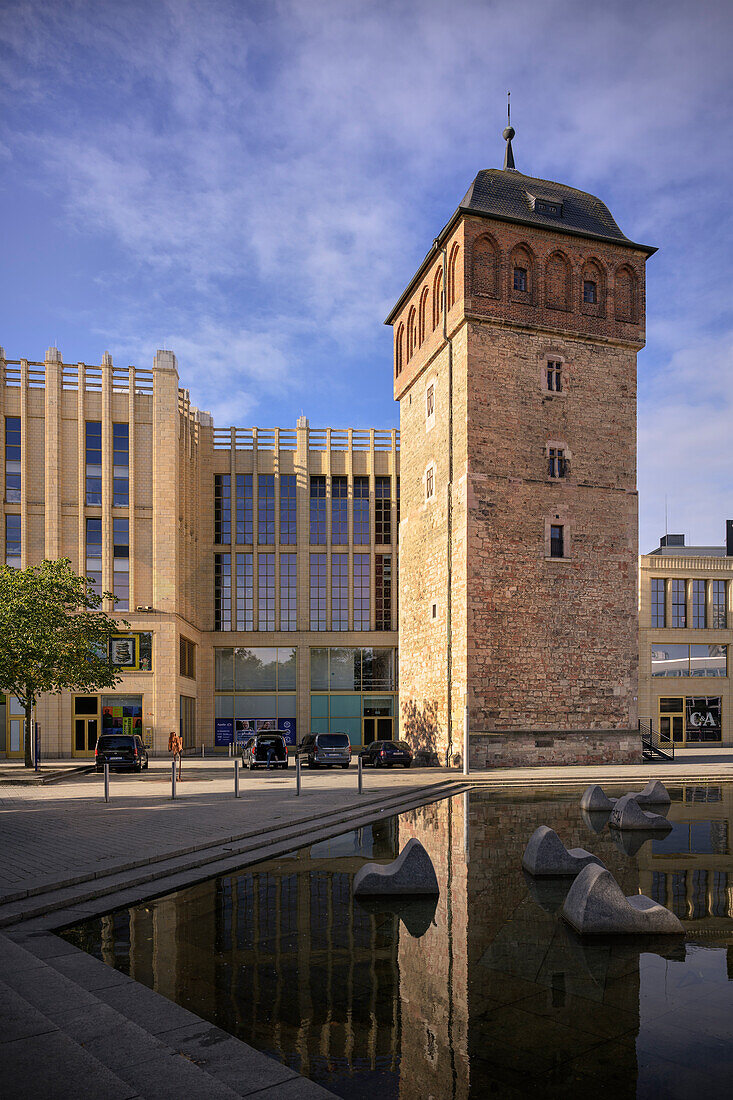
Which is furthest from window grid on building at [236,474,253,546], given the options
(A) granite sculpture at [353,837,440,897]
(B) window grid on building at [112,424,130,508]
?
(A) granite sculpture at [353,837,440,897]

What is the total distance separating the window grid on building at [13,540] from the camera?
4000 centimetres

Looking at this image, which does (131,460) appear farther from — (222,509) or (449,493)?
(449,493)

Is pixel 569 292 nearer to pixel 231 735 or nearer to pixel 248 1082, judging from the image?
pixel 231 735

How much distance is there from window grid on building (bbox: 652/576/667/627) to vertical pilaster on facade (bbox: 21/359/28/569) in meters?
33.0

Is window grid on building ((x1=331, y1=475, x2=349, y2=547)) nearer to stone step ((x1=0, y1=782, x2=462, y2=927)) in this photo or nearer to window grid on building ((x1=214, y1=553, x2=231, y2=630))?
window grid on building ((x1=214, y1=553, x2=231, y2=630))

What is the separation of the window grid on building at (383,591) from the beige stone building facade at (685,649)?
556 inches

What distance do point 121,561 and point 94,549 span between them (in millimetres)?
1429

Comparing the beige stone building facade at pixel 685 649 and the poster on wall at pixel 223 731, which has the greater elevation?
the beige stone building facade at pixel 685 649

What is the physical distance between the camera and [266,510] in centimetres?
4884

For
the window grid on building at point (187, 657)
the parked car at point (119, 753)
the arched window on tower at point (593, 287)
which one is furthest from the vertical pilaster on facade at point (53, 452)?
the arched window on tower at point (593, 287)

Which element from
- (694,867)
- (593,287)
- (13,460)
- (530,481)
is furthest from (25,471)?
(694,867)

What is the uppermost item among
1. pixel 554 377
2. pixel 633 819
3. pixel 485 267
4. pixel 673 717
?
pixel 485 267

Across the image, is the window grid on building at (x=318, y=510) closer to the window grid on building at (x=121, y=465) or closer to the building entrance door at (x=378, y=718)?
the building entrance door at (x=378, y=718)

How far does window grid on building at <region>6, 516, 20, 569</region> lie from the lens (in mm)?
40000
